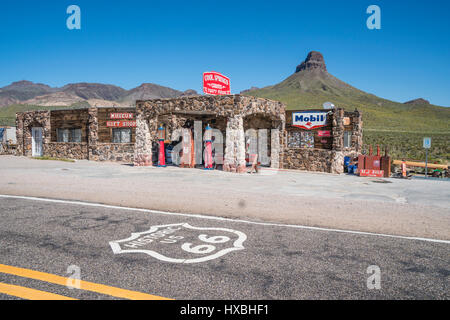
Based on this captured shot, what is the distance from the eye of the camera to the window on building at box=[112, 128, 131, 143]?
25.1 metres

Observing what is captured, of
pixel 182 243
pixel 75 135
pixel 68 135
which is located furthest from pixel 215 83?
pixel 68 135

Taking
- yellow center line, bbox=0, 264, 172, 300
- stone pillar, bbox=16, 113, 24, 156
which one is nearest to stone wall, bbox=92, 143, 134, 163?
stone pillar, bbox=16, 113, 24, 156

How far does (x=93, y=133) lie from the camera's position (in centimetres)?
2547

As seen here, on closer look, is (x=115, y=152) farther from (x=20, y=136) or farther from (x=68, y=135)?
(x=20, y=136)

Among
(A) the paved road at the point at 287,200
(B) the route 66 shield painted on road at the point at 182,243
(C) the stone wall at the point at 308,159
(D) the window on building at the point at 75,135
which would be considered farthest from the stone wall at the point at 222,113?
(B) the route 66 shield painted on road at the point at 182,243

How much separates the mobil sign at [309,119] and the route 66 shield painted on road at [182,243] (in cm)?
1524

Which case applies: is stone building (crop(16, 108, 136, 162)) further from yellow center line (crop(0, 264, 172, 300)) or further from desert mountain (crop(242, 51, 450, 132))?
desert mountain (crop(242, 51, 450, 132))

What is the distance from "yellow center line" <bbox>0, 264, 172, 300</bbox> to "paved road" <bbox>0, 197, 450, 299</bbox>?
0.04 ft

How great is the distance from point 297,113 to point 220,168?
6.26m

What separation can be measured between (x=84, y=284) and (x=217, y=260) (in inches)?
64.1

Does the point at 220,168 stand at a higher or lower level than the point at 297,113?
lower
